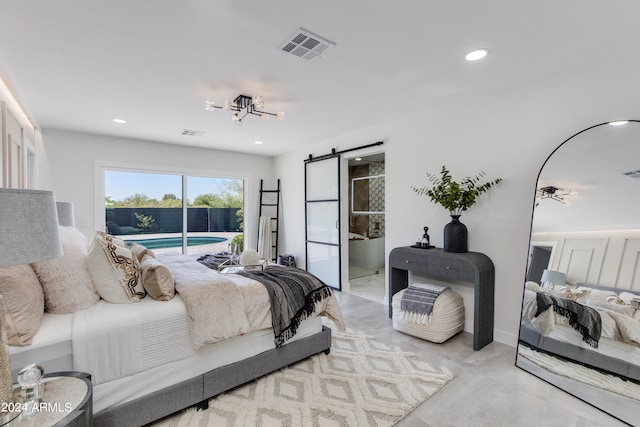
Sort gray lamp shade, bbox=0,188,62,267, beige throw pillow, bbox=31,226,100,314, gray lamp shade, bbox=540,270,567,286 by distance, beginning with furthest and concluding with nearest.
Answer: gray lamp shade, bbox=540,270,567,286, beige throw pillow, bbox=31,226,100,314, gray lamp shade, bbox=0,188,62,267

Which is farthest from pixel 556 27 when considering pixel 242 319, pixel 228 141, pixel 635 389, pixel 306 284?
pixel 228 141

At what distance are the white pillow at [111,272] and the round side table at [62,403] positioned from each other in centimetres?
57

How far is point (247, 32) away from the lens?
1.99 m

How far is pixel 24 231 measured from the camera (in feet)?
3.19

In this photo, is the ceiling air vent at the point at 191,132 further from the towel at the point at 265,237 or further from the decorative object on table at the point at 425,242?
the decorative object on table at the point at 425,242

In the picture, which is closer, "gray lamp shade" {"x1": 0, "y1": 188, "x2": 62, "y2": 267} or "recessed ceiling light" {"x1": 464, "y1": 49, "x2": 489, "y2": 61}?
"gray lamp shade" {"x1": 0, "y1": 188, "x2": 62, "y2": 267}

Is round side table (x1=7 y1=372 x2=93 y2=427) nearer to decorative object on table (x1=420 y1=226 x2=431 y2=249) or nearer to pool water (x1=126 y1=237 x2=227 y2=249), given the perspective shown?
decorative object on table (x1=420 y1=226 x2=431 y2=249)

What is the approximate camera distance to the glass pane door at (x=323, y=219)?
4.94 metres

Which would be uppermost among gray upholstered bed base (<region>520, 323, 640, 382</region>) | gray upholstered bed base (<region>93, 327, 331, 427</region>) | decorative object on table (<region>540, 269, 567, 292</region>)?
decorative object on table (<region>540, 269, 567, 292</region>)

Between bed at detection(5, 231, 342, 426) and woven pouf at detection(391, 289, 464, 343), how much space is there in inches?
47.5

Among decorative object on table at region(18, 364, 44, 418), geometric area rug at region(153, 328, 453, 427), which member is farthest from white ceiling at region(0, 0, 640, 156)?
geometric area rug at region(153, 328, 453, 427)

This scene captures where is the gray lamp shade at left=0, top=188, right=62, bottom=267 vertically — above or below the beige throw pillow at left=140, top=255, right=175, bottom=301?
above

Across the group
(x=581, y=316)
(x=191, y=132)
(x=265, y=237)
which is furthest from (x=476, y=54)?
(x=265, y=237)

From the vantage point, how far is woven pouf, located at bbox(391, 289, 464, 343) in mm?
2959
